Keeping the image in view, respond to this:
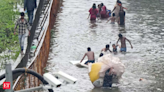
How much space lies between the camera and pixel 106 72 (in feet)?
44.7

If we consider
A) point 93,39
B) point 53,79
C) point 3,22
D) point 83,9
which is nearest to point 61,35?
point 93,39

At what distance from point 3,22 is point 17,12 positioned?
2191 mm

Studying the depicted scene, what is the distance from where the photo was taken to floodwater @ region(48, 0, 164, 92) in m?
14.8

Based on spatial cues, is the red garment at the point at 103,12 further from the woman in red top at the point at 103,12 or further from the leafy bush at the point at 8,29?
the leafy bush at the point at 8,29

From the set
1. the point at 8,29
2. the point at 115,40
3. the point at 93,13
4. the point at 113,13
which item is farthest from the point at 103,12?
the point at 8,29

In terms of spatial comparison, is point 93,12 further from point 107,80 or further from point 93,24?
point 107,80

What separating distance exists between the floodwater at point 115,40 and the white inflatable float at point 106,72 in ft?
0.95

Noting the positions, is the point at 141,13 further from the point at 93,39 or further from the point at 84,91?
the point at 84,91

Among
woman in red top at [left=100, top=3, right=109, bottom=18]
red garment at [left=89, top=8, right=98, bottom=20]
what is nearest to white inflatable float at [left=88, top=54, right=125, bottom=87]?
red garment at [left=89, top=8, right=98, bottom=20]

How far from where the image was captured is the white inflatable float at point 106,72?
1358cm

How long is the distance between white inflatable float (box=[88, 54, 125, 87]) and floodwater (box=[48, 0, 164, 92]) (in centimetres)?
29

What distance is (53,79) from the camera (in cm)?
523

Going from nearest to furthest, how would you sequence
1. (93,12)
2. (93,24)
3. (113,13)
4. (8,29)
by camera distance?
(8,29)
(113,13)
(93,24)
(93,12)

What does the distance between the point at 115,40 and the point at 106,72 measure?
814 centimetres
